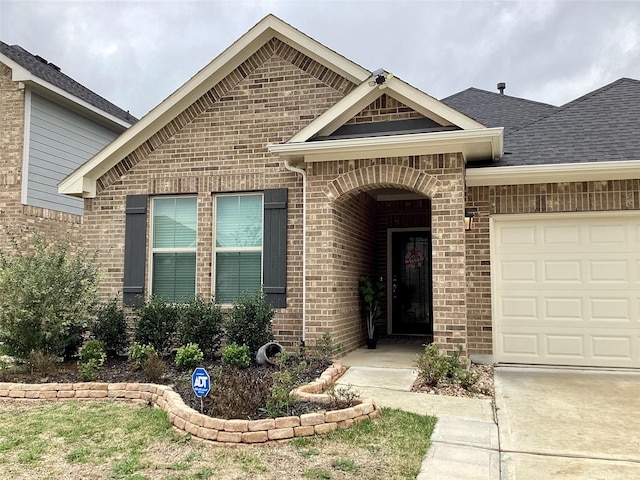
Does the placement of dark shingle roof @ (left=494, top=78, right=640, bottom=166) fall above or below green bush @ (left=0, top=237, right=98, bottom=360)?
above

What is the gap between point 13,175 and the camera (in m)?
11.7

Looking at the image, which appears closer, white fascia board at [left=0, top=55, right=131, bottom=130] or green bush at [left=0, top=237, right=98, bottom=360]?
green bush at [left=0, top=237, right=98, bottom=360]

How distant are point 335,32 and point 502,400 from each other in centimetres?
2631

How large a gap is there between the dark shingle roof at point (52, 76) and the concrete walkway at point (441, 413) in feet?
32.2

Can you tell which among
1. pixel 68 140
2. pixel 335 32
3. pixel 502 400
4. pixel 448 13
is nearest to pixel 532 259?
pixel 502 400

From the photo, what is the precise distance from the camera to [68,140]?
13.3 m

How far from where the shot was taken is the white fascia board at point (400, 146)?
277 inches

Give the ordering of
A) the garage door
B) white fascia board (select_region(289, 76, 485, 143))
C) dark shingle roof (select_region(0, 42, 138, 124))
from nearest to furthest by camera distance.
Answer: white fascia board (select_region(289, 76, 485, 143)) < the garage door < dark shingle roof (select_region(0, 42, 138, 124))

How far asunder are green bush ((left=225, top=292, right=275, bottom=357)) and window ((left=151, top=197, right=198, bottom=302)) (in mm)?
1524

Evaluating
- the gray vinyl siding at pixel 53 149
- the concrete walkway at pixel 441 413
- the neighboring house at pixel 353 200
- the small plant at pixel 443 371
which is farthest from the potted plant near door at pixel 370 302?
the gray vinyl siding at pixel 53 149

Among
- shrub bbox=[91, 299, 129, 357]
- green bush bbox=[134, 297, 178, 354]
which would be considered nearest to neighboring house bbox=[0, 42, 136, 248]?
shrub bbox=[91, 299, 129, 357]

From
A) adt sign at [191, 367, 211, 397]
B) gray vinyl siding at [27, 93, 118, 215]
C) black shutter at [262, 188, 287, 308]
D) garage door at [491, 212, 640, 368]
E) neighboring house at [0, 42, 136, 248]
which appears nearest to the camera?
adt sign at [191, 367, 211, 397]

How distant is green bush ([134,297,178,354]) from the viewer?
781 centimetres

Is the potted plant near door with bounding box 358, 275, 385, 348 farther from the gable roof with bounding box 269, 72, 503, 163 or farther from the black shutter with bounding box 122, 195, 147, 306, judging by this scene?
the black shutter with bounding box 122, 195, 147, 306
